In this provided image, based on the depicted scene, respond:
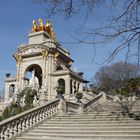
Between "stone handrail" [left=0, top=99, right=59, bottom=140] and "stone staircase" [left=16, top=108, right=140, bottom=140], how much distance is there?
0.25 metres

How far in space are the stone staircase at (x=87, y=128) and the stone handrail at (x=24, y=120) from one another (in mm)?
246

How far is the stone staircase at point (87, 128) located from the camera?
12289 mm

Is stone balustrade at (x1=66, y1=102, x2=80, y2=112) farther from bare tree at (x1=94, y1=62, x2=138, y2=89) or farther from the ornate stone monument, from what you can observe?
bare tree at (x1=94, y1=62, x2=138, y2=89)

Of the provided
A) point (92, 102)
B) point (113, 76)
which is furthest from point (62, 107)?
point (113, 76)

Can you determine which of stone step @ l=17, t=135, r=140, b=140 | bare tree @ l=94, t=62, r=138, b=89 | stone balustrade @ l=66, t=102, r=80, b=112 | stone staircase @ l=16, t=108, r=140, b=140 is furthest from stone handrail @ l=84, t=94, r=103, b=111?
bare tree @ l=94, t=62, r=138, b=89

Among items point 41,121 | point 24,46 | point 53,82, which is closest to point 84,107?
point 41,121

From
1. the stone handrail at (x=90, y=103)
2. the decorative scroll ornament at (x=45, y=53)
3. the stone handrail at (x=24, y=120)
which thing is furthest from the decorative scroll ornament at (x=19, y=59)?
the stone handrail at (x=24, y=120)

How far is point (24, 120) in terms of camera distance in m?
14.1

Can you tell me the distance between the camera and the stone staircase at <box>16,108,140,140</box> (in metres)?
12.3

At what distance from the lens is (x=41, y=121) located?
15477 millimetres

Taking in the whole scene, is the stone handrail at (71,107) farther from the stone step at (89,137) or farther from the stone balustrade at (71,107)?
the stone step at (89,137)

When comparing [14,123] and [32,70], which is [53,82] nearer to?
[32,70]

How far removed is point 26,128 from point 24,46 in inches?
1795

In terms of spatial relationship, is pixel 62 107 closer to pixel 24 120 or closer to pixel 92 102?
pixel 24 120
